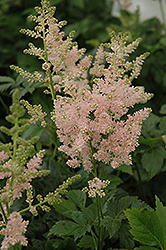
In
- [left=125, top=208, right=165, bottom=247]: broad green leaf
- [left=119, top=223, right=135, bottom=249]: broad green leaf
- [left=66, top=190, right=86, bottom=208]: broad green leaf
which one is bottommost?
[left=119, top=223, right=135, bottom=249]: broad green leaf

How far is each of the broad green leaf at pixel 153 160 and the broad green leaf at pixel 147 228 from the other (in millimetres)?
322

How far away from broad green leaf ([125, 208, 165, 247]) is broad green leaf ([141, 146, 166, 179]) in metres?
0.32

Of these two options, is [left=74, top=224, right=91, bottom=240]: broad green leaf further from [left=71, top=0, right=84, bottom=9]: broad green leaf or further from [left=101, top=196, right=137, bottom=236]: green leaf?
[left=71, top=0, right=84, bottom=9]: broad green leaf

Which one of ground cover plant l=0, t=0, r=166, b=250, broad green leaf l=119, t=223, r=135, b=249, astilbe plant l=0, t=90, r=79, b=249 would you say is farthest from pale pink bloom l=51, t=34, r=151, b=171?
broad green leaf l=119, t=223, r=135, b=249

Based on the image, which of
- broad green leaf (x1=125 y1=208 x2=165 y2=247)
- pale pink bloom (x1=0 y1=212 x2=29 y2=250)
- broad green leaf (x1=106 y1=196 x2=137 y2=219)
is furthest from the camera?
broad green leaf (x1=106 y1=196 x2=137 y2=219)

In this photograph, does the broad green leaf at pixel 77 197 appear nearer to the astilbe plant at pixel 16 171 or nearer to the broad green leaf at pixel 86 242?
the broad green leaf at pixel 86 242

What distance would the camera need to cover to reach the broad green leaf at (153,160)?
1.04 metres

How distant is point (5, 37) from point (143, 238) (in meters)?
2.31

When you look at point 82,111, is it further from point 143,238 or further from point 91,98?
point 143,238

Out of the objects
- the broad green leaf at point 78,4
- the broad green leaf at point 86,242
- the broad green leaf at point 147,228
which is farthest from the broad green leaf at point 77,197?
the broad green leaf at point 78,4

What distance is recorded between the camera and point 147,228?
0.72 m

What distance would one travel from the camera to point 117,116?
74cm

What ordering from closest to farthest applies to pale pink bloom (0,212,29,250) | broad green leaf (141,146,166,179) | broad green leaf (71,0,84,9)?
pale pink bloom (0,212,29,250) → broad green leaf (141,146,166,179) → broad green leaf (71,0,84,9)

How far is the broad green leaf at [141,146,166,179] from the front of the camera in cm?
104
